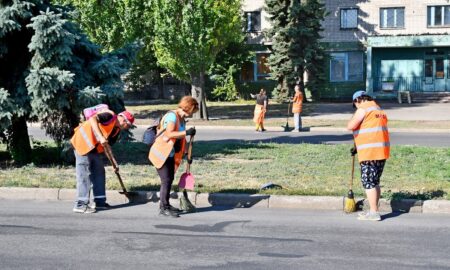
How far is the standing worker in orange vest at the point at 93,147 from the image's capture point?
30.4 ft

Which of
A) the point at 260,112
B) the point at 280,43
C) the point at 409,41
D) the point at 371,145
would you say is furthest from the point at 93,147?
the point at 409,41

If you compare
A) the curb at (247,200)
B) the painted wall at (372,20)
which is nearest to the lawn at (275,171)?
the curb at (247,200)

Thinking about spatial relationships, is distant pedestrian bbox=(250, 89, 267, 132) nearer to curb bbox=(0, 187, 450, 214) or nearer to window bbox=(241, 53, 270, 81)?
curb bbox=(0, 187, 450, 214)

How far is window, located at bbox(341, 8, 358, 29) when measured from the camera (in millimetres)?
43094

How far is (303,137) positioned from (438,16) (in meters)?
24.1

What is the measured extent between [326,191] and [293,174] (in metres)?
2.06

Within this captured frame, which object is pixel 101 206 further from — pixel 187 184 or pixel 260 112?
pixel 260 112

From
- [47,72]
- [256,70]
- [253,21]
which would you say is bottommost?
[47,72]

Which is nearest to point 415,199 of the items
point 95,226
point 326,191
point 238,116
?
point 326,191

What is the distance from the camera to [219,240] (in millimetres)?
7637

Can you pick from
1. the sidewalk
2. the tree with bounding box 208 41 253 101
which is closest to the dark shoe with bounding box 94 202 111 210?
the sidewalk

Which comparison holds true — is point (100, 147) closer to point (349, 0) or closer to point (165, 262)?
point (165, 262)

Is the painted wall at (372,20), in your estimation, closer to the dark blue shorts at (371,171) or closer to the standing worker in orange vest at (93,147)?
the standing worker in orange vest at (93,147)

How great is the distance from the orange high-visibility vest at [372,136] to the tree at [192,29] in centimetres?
1903
